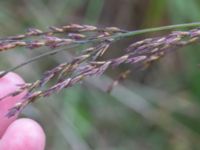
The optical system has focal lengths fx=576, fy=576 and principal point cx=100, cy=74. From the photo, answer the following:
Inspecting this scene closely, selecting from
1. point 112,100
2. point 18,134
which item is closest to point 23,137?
point 18,134

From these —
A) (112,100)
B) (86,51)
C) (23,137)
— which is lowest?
(112,100)

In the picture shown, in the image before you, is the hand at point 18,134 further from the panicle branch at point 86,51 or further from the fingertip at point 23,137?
the panicle branch at point 86,51

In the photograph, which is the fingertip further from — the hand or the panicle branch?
the panicle branch

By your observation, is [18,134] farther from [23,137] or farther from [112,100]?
[112,100]

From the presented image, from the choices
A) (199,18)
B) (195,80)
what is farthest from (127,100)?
(199,18)

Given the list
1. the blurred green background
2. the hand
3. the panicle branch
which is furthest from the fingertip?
the blurred green background
